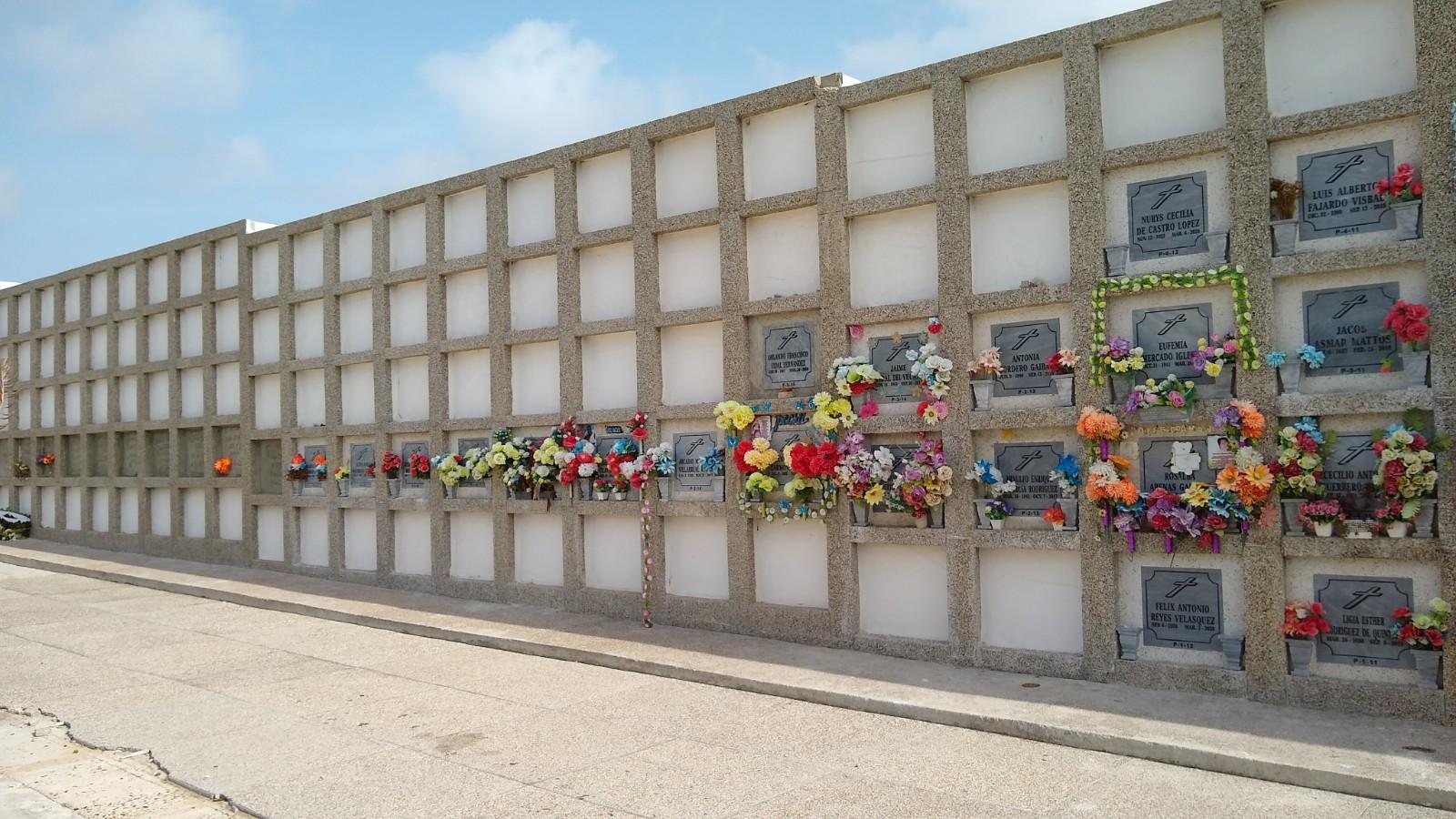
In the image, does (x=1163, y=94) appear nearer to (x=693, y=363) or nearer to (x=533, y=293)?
(x=693, y=363)

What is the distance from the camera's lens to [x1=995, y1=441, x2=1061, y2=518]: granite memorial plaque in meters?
6.78

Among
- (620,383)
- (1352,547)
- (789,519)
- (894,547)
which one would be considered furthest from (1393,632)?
(620,383)

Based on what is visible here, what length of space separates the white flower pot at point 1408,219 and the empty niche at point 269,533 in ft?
36.8

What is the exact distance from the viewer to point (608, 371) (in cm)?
941

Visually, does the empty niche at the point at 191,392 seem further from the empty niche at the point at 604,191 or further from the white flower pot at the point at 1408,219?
the white flower pot at the point at 1408,219

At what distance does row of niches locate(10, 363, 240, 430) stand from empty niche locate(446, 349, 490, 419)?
4001 mm

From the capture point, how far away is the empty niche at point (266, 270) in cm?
1284

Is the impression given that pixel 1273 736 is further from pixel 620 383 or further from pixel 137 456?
pixel 137 456

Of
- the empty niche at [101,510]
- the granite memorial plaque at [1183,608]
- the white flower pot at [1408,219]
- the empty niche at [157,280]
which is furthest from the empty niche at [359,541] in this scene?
the white flower pot at [1408,219]

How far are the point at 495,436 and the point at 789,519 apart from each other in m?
3.35

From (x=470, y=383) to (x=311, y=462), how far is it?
110 inches

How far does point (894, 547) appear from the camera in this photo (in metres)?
7.54

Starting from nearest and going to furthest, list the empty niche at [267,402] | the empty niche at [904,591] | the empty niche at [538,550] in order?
the empty niche at [904,591] → the empty niche at [538,550] → the empty niche at [267,402]

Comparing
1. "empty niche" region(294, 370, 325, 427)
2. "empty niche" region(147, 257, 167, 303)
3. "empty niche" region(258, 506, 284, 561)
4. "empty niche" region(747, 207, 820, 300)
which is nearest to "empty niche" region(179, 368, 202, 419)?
"empty niche" region(147, 257, 167, 303)
